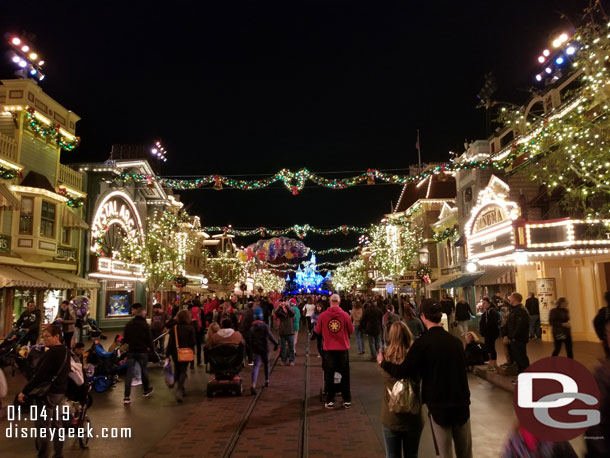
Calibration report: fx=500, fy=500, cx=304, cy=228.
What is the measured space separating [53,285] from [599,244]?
22.4 m

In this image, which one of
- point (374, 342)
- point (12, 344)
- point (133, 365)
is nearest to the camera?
point (133, 365)

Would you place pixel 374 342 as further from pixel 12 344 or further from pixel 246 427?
pixel 12 344

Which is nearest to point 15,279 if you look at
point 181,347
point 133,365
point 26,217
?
point 26,217

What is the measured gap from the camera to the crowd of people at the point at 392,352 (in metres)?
4.48

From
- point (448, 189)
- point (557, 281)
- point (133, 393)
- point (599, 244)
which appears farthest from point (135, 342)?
point (448, 189)

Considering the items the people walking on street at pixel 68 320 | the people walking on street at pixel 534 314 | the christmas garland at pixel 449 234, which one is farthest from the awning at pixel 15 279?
the christmas garland at pixel 449 234

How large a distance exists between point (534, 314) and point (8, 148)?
22.6 meters

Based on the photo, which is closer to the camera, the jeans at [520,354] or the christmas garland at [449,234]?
the jeans at [520,354]

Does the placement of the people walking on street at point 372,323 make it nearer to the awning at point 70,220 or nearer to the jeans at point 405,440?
the jeans at point 405,440

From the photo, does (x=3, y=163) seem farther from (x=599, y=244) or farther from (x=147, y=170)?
(x=599, y=244)

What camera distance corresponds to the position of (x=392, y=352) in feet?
16.4

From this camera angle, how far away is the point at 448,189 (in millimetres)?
47938

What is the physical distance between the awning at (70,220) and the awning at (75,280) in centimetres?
246

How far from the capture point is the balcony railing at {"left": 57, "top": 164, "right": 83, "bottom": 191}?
85.6 feet
